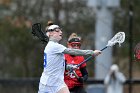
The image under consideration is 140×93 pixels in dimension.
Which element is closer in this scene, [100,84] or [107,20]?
[100,84]

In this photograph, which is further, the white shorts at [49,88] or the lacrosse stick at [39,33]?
the lacrosse stick at [39,33]

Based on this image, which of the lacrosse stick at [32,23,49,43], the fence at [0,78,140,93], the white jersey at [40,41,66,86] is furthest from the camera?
the fence at [0,78,140,93]

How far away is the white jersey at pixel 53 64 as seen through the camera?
42.1ft

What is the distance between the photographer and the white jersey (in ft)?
42.1

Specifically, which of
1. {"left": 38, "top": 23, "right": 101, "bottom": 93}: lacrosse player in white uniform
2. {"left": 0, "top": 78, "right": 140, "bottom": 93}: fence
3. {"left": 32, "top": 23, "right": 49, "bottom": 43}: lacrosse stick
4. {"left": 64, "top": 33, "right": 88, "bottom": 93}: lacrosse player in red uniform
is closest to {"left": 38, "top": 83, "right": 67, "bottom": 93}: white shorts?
{"left": 38, "top": 23, "right": 101, "bottom": 93}: lacrosse player in white uniform

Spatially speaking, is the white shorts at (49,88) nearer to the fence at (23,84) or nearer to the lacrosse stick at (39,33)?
the lacrosse stick at (39,33)

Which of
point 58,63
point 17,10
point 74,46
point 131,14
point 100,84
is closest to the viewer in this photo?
point 58,63

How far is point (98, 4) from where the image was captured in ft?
77.4

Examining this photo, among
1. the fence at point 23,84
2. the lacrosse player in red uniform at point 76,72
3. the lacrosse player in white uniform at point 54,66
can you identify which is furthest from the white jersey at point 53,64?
the fence at point 23,84

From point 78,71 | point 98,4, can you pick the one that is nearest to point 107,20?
point 98,4

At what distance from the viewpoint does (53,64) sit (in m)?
12.8

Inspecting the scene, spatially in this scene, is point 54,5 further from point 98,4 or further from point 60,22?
point 98,4

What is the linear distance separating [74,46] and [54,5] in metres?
11.6

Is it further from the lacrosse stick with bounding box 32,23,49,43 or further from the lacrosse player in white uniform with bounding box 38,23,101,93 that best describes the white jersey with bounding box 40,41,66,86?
the lacrosse stick with bounding box 32,23,49,43
